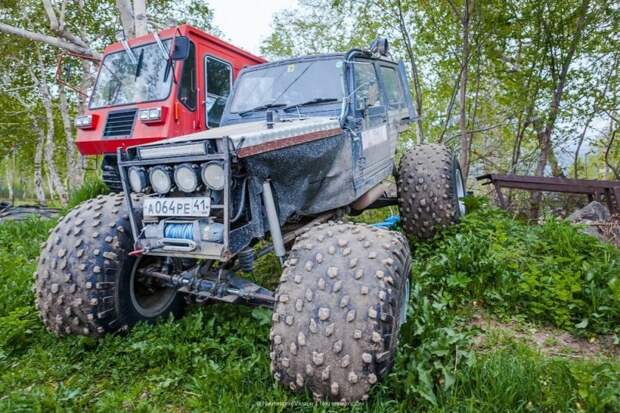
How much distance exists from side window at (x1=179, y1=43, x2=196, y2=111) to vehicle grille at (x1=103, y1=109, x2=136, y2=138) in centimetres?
78

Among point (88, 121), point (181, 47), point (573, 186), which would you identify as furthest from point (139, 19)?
point (573, 186)

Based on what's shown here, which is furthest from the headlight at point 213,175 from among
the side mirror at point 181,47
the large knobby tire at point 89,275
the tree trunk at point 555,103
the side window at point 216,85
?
the tree trunk at point 555,103

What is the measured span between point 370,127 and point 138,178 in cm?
223

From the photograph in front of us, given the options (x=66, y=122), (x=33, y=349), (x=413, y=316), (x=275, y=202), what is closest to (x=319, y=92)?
(x=275, y=202)

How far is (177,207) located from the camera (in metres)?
2.44

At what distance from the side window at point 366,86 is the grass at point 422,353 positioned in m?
1.55

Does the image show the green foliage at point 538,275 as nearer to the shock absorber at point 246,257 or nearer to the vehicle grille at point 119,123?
the shock absorber at point 246,257

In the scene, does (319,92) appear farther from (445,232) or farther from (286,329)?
(286,329)

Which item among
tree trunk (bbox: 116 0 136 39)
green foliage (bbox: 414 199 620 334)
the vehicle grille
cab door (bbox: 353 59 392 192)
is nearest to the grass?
green foliage (bbox: 414 199 620 334)

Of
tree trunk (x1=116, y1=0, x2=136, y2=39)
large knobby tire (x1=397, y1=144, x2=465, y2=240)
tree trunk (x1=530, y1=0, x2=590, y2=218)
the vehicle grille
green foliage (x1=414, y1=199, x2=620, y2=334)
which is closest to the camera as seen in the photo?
green foliage (x1=414, y1=199, x2=620, y2=334)

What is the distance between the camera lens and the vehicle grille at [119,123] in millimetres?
6191

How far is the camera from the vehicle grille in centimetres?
619

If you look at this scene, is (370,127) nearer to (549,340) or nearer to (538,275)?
(538,275)

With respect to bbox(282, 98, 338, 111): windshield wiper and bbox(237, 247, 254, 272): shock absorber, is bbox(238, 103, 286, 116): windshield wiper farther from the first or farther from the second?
bbox(237, 247, 254, 272): shock absorber
